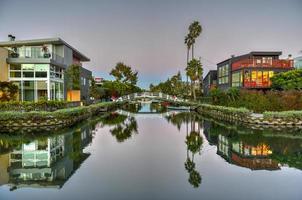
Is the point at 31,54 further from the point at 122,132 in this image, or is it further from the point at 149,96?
the point at 149,96

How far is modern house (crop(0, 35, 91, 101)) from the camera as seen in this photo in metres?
30.1

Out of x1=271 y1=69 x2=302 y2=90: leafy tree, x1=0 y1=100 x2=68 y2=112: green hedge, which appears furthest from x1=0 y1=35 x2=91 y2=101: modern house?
x1=271 y1=69 x2=302 y2=90: leafy tree

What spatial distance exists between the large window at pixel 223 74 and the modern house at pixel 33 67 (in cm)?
3047

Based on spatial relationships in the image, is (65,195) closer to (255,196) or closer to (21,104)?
(255,196)

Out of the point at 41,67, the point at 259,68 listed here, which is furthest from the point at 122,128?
the point at 259,68

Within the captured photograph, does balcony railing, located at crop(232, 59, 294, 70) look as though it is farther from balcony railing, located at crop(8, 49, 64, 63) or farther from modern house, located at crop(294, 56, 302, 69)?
balcony railing, located at crop(8, 49, 64, 63)

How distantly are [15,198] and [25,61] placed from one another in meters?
25.7

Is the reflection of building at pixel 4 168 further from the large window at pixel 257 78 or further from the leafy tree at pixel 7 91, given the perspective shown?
the large window at pixel 257 78

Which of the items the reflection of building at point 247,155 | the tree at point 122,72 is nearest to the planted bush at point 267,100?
the reflection of building at point 247,155

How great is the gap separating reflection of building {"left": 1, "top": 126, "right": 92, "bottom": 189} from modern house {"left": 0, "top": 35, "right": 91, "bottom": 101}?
54.4 feet

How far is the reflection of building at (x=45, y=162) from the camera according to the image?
872 cm

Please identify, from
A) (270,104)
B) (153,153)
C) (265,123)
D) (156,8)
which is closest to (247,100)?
(270,104)

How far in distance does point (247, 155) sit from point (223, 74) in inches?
1777

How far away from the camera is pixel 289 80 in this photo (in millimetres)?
38312
